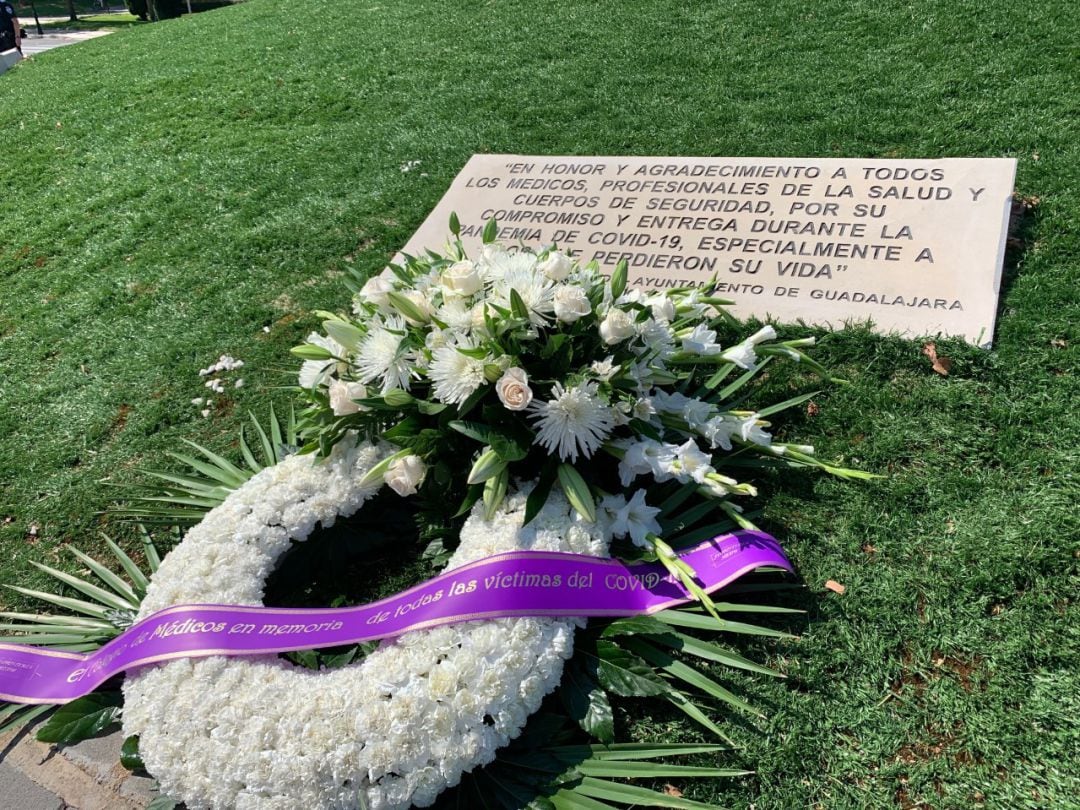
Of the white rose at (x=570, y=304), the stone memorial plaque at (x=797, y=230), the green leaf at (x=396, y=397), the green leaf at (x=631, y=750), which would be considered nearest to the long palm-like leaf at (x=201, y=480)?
the green leaf at (x=396, y=397)

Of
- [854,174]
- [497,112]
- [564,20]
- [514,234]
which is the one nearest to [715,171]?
[854,174]

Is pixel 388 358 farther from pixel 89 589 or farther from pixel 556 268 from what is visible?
pixel 89 589

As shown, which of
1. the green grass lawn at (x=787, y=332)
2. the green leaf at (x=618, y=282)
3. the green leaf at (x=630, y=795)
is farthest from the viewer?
the green leaf at (x=618, y=282)

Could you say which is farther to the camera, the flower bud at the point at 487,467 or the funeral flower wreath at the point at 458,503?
the flower bud at the point at 487,467

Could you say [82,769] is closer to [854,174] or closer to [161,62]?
[854,174]

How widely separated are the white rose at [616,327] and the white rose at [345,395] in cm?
85

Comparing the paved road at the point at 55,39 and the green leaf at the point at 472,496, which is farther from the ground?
the green leaf at the point at 472,496

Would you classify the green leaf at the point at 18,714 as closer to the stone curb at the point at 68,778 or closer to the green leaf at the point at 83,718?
the stone curb at the point at 68,778

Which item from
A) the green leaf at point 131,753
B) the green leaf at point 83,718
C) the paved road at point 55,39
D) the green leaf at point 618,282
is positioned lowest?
the paved road at point 55,39

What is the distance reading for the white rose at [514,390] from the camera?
224 centimetres

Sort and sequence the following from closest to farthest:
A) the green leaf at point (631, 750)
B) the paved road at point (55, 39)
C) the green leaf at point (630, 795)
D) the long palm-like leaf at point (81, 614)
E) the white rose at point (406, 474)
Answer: the green leaf at point (630, 795), the green leaf at point (631, 750), the white rose at point (406, 474), the long palm-like leaf at point (81, 614), the paved road at point (55, 39)

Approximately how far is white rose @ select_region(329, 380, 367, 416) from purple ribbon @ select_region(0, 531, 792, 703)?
0.67 m

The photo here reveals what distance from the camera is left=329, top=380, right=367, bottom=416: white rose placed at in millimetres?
2582

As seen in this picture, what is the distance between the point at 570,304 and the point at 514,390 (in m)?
0.35
